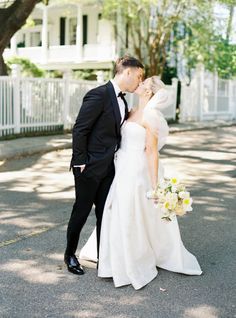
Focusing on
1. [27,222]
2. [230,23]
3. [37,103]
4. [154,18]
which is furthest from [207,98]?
[27,222]

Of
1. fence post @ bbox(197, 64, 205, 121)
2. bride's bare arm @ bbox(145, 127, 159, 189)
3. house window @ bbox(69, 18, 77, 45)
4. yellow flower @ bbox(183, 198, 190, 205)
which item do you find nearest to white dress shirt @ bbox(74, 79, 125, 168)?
bride's bare arm @ bbox(145, 127, 159, 189)

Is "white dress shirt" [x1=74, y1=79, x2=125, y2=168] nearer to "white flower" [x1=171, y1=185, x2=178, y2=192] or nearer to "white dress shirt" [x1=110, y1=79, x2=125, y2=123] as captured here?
"white dress shirt" [x1=110, y1=79, x2=125, y2=123]

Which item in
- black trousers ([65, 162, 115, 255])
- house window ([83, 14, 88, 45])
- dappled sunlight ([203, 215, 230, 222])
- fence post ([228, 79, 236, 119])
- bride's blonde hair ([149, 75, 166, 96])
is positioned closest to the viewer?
black trousers ([65, 162, 115, 255])

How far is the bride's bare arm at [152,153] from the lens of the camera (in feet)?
15.0

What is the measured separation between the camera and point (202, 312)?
12.9 ft

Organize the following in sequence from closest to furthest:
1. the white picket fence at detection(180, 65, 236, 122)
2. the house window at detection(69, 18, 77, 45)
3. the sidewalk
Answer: the sidewalk
the white picket fence at detection(180, 65, 236, 122)
the house window at detection(69, 18, 77, 45)

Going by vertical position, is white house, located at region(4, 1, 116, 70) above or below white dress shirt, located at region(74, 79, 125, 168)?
above

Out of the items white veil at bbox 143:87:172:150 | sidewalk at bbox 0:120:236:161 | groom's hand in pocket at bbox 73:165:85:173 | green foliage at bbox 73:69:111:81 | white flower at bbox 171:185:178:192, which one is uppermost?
green foliage at bbox 73:69:111:81

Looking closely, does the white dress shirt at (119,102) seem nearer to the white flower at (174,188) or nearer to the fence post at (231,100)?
the white flower at (174,188)

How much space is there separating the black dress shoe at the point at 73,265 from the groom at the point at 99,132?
1.28 ft

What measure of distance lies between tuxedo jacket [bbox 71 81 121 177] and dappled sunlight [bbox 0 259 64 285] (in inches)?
38.5

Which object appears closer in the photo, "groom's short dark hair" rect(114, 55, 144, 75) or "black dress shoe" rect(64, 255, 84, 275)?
"groom's short dark hair" rect(114, 55, 144, 75)

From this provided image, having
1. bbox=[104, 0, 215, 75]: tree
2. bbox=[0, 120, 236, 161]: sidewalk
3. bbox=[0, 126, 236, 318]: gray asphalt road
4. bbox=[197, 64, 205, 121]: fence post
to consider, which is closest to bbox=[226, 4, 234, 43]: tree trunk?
bbox=[104, 0, 215, 75]: tree

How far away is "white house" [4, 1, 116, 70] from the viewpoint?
95.3 ft
